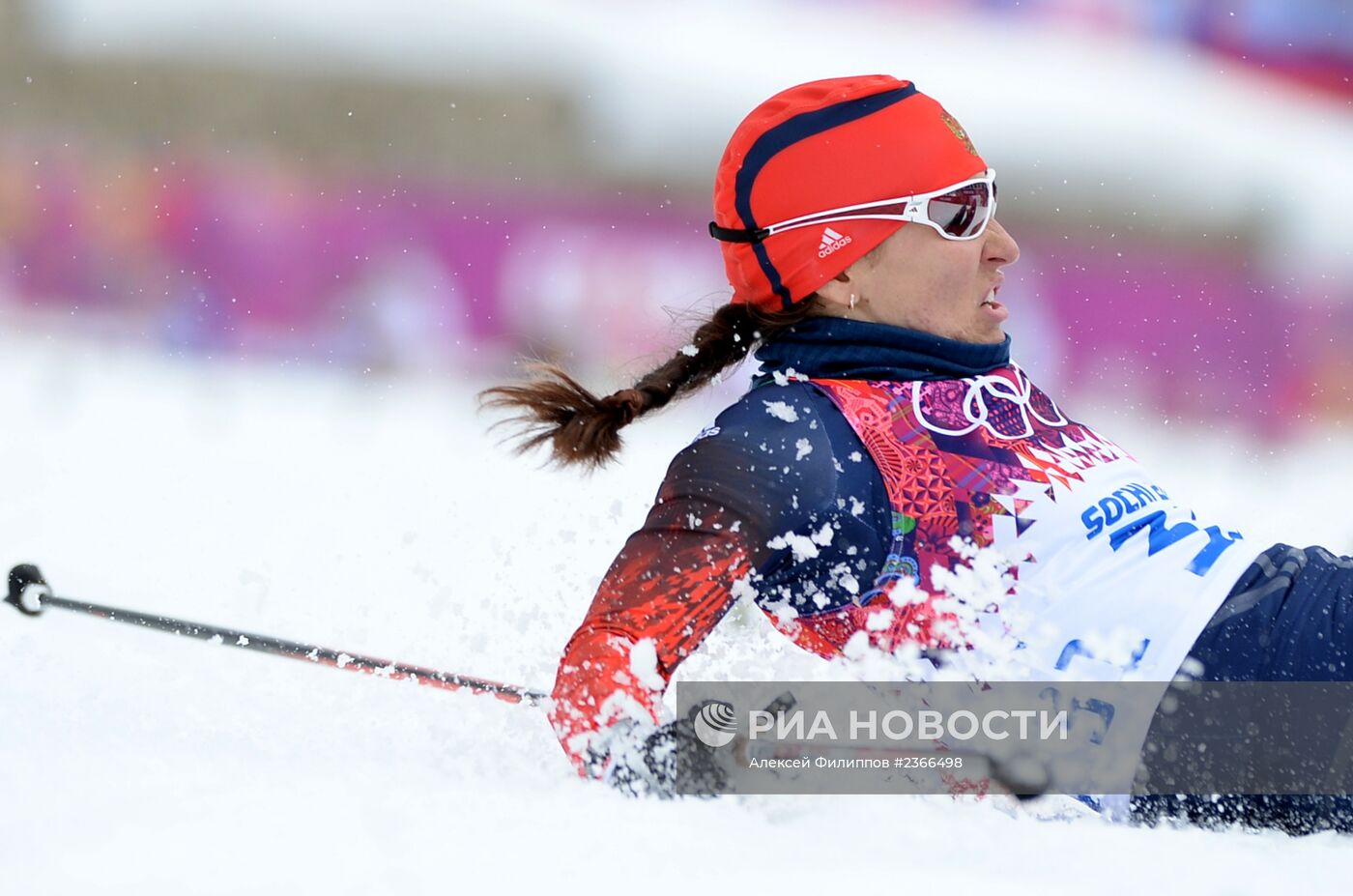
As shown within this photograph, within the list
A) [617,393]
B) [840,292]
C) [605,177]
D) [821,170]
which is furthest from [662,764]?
[605,177]

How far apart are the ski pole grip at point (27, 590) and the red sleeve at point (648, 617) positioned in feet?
4.89

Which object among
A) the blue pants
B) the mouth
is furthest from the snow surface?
the mouth

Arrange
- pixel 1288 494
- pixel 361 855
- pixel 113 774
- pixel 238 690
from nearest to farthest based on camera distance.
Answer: pixel 361 855, pixel 113 774, pixel 238 690, pixel 1288 494

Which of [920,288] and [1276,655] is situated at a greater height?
[920,288]

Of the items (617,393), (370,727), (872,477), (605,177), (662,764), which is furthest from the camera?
(605,177)

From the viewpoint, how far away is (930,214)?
225 cm

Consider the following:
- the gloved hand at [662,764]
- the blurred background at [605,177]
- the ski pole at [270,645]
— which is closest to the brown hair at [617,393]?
the ski pole at [270,645]

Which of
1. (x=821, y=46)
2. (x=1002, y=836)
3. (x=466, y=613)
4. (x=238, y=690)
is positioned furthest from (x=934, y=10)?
(x=1002, y=836)

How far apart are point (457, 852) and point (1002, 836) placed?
0.62 meters

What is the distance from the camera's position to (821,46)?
35.0 feet

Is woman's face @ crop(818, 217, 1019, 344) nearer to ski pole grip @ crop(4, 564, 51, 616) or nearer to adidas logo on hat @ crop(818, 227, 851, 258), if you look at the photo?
adidas logo on hat @ crop(818, 227, 851, 258)

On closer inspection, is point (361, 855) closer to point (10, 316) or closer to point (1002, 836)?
point (1002, 836)

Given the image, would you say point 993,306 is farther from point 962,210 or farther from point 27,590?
point 27,590

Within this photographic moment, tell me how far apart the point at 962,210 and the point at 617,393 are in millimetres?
648
